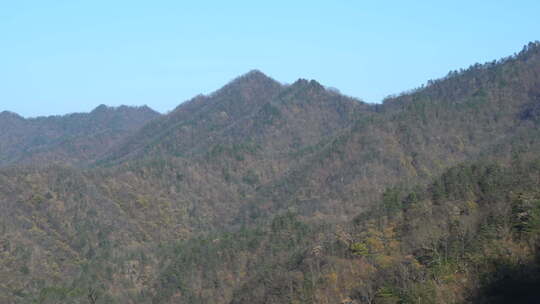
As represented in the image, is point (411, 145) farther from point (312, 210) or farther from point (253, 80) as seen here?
point (253, 80)

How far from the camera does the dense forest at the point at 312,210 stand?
41.8 m

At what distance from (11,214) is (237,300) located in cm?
3732

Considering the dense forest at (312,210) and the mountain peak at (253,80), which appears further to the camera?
the mountain peak at (253,80)

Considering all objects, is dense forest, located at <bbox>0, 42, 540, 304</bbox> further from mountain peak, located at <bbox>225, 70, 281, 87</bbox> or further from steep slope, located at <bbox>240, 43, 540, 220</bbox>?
mountain peak, located at <bbox>225, 70, 281, 87</bbox>

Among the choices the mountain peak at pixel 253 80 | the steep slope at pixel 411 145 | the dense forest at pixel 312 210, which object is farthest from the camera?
the mountain peak at pixel 253 80

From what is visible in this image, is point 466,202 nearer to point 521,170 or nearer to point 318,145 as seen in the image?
point 521,170

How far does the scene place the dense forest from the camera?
41781 millimetres

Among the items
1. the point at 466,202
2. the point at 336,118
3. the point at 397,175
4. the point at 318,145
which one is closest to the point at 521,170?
the point at 466,202

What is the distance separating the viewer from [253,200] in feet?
332

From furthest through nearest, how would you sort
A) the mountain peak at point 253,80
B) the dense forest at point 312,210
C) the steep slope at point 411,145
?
the mountain peak at point 253,80 < the steep slope at point 411,145 < the dense forest at point 312,210

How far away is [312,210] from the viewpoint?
3172 inches

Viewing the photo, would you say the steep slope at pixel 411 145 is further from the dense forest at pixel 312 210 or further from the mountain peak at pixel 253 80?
the mountain peak at pixel 253 80

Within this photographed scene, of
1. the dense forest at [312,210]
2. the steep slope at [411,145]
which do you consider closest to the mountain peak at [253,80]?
the dense forest at [312,210]

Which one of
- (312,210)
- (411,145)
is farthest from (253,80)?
(312,210)
